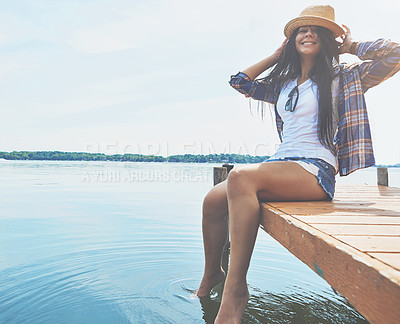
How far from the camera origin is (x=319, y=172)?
2.39 meters

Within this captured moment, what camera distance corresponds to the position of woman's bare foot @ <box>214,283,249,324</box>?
210 cm

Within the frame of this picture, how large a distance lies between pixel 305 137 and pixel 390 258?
60.1 inches

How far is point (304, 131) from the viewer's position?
2.61m

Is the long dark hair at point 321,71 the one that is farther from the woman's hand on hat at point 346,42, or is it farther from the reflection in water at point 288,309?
the reflection in water at point 288,309

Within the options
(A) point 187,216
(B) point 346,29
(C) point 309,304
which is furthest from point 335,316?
(A) point 187,216

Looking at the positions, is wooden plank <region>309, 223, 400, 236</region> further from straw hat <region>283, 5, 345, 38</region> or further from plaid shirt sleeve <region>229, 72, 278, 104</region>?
plaid shirt sleeve <region>229, 72, 278, 104</region>

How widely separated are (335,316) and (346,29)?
2332mm

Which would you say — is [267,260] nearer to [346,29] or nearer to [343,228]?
[346,29]

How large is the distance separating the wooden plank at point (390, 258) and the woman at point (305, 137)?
949 millimetres

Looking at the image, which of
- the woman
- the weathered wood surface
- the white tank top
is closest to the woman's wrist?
the woman

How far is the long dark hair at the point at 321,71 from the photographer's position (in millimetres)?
2574

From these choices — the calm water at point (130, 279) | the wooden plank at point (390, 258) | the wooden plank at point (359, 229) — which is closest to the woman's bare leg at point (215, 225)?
the calm water at point (130, 279)

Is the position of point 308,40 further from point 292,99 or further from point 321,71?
point 292,99

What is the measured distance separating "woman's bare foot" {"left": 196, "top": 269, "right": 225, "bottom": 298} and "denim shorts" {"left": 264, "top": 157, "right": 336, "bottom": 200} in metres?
1.11
